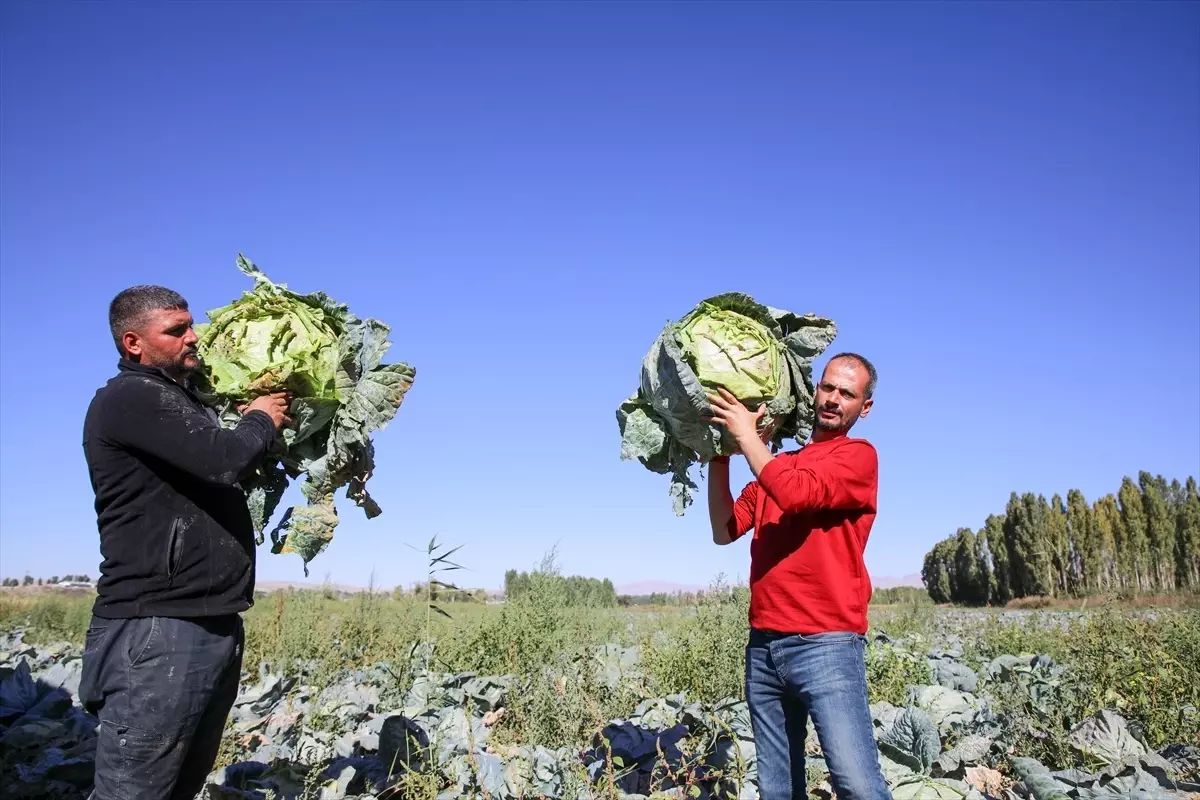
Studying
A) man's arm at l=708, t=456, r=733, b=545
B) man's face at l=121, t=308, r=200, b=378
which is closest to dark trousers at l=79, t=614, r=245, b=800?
man's face at l=121, t=308, r=200, b=378

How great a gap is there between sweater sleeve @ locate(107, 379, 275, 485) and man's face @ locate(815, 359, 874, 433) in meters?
2.46

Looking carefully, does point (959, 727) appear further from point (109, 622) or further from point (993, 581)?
point (993, 581)

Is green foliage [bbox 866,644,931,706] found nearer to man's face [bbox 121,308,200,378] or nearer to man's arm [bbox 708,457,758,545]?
man's arm [bbox 708,457,758,545]

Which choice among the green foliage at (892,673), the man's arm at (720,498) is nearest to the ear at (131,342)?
the man's arm at (720,498)

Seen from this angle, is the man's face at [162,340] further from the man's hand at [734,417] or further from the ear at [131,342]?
the man's hand at [734,417]

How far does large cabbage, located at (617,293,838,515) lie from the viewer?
12.0ft

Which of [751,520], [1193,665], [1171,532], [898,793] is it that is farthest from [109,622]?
[1171,532]

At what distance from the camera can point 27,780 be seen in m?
5.12

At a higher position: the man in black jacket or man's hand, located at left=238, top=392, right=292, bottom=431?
man's hand, located at left=238, top=392, right=292, bottom=431

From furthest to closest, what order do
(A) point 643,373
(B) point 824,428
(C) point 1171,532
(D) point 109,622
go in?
(C) point 1171,532 → (A) point 643,373 → (B) point 824,428 → (D) point 109,622

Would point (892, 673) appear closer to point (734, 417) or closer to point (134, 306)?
point (734, 417)

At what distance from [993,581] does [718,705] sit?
57196mm

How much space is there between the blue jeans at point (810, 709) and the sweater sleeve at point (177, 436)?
234 centimetres

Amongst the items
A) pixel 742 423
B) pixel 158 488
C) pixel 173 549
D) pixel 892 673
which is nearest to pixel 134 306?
pixel 158 488
